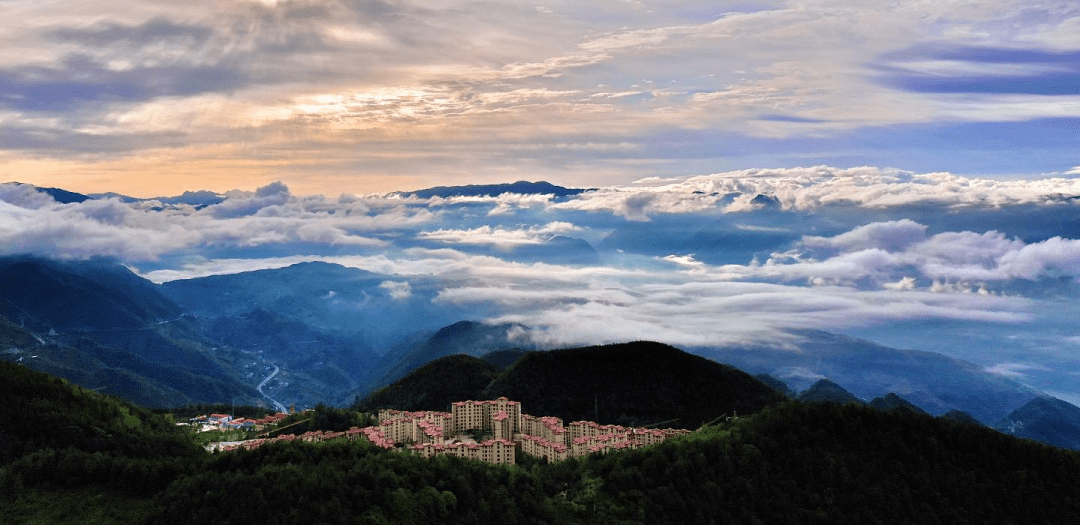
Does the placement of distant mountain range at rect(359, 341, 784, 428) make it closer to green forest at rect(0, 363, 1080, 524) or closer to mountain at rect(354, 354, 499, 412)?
mountain at rect(354, 354, 499, 412)

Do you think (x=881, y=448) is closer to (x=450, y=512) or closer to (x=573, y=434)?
(x=573, y=434)

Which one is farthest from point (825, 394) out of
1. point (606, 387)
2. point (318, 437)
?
point (318, 437)

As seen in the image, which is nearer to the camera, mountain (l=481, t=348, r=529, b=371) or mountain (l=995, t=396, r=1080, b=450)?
mountain (l=481, t=348, r=529, b=371)

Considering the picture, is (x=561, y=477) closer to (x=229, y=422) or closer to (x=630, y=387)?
(x=630, y=387)

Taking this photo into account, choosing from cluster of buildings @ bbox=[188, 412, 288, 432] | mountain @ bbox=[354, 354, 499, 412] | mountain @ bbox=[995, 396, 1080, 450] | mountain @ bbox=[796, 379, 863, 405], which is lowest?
mountain @ bbox=[995, 396, 1080, 450]

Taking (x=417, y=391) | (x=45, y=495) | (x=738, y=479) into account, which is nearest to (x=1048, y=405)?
(x=417, y=391)

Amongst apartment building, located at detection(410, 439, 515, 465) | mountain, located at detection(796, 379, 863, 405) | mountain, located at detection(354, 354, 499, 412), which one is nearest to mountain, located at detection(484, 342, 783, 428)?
mountain, located at detection(354, 354, 499, 412)

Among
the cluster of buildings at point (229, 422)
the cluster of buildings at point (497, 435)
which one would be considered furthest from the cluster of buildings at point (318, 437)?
the cluster of buildings at point (229, 422)
